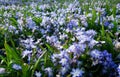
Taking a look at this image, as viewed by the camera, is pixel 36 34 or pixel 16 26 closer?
pixel 36 34

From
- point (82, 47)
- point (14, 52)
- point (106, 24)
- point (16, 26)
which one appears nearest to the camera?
point (82, 47)

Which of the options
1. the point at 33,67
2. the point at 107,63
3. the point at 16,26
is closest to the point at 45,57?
the point at 33,67

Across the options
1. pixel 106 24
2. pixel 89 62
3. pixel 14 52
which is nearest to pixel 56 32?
pixel 106 24

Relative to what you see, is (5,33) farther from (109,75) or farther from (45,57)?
(109,75)

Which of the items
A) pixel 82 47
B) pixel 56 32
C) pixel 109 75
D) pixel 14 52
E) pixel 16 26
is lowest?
pixel 109 75

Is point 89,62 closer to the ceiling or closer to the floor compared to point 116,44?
closer to the floor

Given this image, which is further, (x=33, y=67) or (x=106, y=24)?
(x=106, y=24)

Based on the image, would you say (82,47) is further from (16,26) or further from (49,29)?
(16,26)

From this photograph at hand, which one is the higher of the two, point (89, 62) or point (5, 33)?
point (5, 33)

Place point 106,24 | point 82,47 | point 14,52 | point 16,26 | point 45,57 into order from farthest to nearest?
point 16,26
point 106,24
point 14,52
point 45,57
point 82,47
